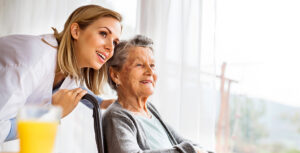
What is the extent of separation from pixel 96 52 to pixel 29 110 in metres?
0.86

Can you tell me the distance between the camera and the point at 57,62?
1376 mm

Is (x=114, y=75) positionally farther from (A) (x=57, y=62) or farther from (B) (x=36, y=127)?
(B) (x=36, y=127)

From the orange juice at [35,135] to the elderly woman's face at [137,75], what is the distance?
0.90 metres

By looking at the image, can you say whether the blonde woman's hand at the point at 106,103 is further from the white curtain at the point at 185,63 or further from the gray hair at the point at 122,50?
the white curtain at the point at 185,63

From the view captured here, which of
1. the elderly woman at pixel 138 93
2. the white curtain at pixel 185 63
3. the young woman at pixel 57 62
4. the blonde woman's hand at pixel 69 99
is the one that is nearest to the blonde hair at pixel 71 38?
the young woman at pixel 57 62

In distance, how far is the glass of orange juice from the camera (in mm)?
572

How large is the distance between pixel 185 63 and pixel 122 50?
45 cm

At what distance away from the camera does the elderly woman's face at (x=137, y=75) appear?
150 centimetres

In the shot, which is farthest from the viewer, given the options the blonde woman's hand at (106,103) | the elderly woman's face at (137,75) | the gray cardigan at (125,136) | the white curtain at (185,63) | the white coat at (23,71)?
the white curtain at (185,63)

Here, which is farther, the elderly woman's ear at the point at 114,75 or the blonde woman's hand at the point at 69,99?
the elderly woman's ear at the point at 114,75

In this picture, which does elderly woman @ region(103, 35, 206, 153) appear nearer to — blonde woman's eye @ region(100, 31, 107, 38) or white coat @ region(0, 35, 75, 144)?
blonde woman's eye @ region(100, 31, 107, 38)

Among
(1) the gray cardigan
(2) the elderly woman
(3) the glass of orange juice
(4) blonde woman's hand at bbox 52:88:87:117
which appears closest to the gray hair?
(2) the elderly woman

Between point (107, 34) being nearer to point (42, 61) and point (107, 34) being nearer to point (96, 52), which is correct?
point (96, 52)

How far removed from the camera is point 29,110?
0.58 meters
